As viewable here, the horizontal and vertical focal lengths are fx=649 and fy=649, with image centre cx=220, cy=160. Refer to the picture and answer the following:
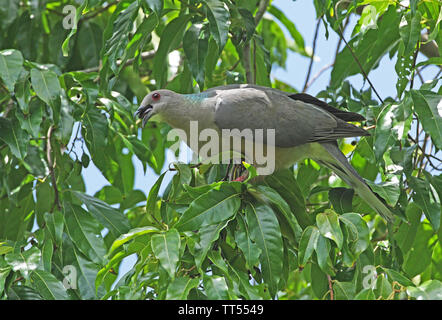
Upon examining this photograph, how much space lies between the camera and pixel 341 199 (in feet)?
10.9

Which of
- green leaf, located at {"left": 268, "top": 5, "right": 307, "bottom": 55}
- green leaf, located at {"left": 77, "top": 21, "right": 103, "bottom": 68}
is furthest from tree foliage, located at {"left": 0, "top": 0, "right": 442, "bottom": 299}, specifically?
green leaf, located at {"left": 268, "top": 5, "right": 307, "bottom": 55}

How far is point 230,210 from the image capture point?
2824 millimetres

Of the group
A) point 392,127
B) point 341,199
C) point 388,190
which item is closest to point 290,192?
point 341,199

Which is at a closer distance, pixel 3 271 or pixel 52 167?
pixel 3 271

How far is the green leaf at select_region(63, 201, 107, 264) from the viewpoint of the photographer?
3.42 metres

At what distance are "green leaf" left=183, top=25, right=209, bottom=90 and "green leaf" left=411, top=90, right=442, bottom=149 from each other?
3.87ft

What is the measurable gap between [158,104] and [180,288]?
169cm

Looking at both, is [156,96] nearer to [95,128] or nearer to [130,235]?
[95,128]

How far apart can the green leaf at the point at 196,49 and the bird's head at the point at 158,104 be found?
1.02 ft

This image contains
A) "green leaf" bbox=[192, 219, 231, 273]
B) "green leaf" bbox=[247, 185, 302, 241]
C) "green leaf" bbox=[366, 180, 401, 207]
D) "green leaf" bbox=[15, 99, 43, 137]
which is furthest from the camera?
"green leaf" bbox=[15, 99, 43, 137]

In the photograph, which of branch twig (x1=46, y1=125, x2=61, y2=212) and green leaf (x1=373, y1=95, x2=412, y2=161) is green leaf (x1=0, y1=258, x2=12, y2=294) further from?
green leaf (x1=373, y1=95, x2=412, y2=161)

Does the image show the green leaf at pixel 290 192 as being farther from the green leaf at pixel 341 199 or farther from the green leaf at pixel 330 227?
the green leaf at pixel 330 227
